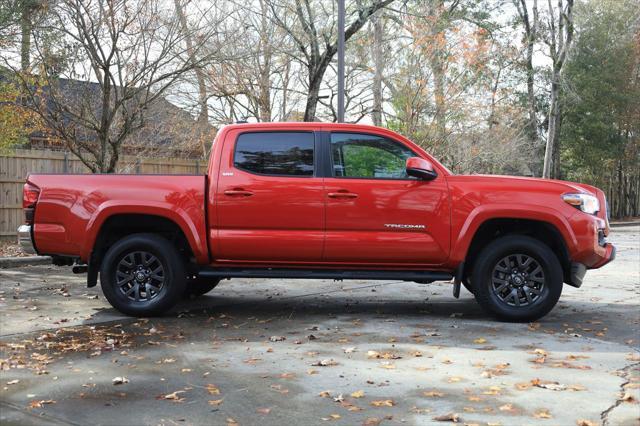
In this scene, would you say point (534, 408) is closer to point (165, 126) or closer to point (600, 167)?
point (165, 126)

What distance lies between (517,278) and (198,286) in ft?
13.8

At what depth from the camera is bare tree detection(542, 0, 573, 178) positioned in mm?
33719

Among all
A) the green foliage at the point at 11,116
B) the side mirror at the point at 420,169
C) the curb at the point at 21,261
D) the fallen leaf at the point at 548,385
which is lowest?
the curb at the point at 21,261

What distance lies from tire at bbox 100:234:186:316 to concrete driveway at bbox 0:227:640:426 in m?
0.21

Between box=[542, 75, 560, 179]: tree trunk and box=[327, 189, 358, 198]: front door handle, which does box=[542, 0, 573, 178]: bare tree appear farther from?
box=[327, 189, 358, 198]: front door handle

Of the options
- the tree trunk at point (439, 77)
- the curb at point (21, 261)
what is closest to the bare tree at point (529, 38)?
the tree trunk at point (439, 77)

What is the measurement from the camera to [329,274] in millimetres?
7781

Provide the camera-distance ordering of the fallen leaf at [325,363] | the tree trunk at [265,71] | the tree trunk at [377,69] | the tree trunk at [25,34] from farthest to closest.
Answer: the tree trunk at [377,69] → the tree trunk at [265,71] → the tree trunk at [25,34] → the fallen leaf at [325,363]

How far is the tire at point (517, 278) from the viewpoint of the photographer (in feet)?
25.1

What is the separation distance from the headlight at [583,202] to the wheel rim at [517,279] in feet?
2.42

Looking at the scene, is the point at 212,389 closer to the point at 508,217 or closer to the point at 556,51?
the point at 508,217

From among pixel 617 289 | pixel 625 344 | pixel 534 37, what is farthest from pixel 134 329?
pixel 534 37

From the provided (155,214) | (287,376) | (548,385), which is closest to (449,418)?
(548,385)

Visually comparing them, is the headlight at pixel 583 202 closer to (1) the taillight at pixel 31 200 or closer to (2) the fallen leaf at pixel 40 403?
(2) the fallen leaf at pixel 40 403
